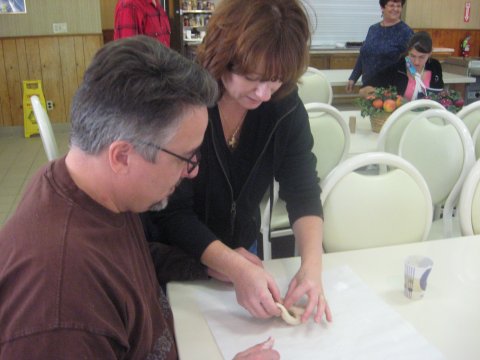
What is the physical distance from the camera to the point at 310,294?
3.78 feet

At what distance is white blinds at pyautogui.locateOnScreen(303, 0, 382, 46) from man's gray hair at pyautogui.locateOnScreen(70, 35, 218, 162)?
22.1ft

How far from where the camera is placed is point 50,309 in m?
0.66

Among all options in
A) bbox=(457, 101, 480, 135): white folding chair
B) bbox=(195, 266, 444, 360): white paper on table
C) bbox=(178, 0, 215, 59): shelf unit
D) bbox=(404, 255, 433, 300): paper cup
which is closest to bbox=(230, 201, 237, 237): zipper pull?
bbox=(195, 266, 444, 360): white paper on table

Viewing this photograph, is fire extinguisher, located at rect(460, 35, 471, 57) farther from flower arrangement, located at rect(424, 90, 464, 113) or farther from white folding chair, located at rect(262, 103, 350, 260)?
white folding chair, located at rect(262, 103, 350, 260)

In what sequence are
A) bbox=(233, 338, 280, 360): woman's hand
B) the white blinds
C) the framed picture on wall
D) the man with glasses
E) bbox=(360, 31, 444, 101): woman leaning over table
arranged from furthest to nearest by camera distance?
1. the white blinds
2. the framed picture on wall
3. bbox=(360, 31, 444, 101): woman leaning over table
4. bbox=(233, 338, 280, 360): woman's hand
5. the man with glasses

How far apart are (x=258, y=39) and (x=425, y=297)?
2.52 ft

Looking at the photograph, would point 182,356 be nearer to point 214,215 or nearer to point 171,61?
point 214,215

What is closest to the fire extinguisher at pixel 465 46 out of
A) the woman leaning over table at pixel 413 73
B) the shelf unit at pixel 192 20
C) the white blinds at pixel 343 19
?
the white blinds at pixel 343 19

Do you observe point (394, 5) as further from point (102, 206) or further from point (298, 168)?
point (102, 206)

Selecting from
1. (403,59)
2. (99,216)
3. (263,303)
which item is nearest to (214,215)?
(263,303)

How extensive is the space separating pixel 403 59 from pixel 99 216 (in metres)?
3.07

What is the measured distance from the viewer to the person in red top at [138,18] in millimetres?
3859

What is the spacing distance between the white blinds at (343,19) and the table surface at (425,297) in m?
6.13

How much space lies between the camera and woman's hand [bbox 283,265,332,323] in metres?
1.12
